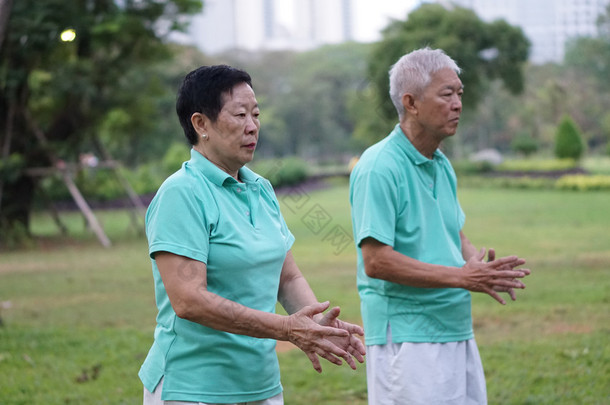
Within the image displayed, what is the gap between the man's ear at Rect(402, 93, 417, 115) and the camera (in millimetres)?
3013

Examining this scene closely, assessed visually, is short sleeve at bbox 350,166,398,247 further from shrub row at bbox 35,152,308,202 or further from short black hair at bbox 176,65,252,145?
shrub row at bbox 35,152,308,202

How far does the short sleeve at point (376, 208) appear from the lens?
278 centimetres

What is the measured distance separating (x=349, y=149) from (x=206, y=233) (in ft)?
200

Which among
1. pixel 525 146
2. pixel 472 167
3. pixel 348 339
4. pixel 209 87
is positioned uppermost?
pixel 209 87

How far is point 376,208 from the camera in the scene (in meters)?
2.80

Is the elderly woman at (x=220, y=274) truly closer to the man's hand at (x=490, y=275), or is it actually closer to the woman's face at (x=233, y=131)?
the woman's face at (x=233, y=131)

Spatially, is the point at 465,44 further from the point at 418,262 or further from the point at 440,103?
the point at 418,262

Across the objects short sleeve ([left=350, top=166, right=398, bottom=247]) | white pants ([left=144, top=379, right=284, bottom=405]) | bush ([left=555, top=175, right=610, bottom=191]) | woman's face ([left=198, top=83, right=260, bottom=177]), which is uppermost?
woman's face ([left=198, top=83, right=260, bottom=177])

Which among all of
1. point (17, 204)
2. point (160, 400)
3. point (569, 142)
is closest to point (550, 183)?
point (569, 142)

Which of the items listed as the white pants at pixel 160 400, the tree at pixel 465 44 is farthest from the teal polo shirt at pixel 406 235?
the tree at pixel 465 44

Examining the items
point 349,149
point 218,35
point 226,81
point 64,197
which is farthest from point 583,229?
point 218,35

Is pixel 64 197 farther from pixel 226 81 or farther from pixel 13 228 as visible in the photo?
pixel 226 81

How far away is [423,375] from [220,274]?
103 cm

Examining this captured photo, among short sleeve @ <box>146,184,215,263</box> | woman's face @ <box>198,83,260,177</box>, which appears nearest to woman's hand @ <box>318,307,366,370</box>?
short sleeve @ <box>146,184,215,263</box>
